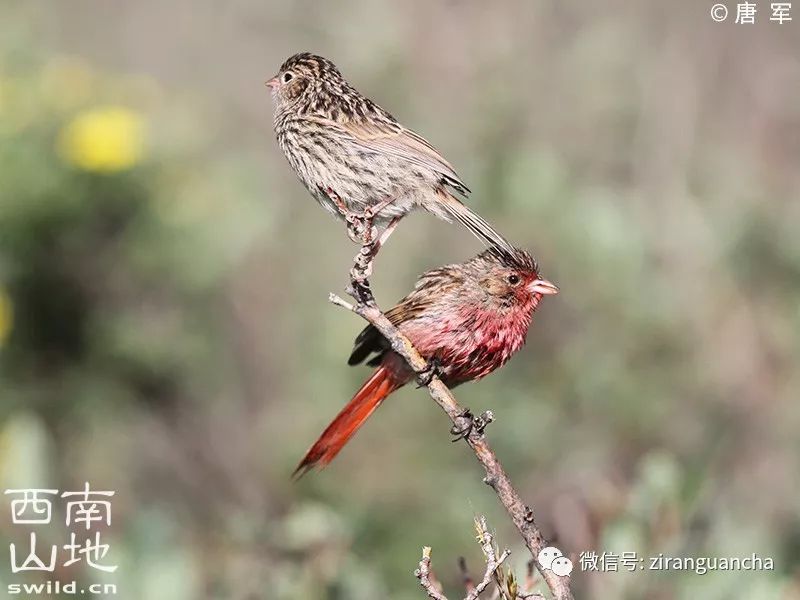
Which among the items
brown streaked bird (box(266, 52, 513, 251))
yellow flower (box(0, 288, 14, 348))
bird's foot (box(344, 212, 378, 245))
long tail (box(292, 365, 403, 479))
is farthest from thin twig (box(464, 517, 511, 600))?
yellow flower (box(0, 288, 14, 348))

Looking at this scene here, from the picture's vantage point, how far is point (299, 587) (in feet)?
15.1

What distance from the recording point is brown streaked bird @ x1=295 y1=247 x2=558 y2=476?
3184mm

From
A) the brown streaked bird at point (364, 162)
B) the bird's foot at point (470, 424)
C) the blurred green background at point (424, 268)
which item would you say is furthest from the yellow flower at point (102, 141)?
the bird's foot at point (470, 424)

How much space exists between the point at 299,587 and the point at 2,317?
10.6 feet

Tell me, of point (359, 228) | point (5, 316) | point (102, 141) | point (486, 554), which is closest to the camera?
point (486, 554)

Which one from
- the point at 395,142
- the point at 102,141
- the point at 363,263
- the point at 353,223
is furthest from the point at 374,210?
the point at 102,141

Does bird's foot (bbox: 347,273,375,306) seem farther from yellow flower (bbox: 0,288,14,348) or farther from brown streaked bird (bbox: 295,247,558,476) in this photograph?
yellow flower (bbox: 0,288,14,348)

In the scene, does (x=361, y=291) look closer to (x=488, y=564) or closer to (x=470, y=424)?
(x=470, y=424)

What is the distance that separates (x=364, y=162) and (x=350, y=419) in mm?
811

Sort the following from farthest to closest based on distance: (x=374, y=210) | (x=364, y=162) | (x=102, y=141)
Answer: (x=102, y=141), (x=364, y=162), (x=374, y=210)

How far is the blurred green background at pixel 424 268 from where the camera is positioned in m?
6.75

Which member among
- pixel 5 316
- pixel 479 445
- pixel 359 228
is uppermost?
pixel 5 316

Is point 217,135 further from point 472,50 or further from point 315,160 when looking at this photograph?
point 315,160

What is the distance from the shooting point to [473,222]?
11.8 ft
